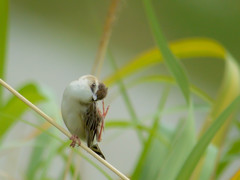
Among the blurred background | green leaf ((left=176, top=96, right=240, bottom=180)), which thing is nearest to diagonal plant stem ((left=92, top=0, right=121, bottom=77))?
green leaf ((left=176, top=96, right=240, bottom=180))

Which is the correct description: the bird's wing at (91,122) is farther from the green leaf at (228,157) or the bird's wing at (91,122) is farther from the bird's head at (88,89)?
the green leaf at (228,157)

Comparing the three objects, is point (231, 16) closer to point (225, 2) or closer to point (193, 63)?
point (225, 2)

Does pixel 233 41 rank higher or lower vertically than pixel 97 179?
higher

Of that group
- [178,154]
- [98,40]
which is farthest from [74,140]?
[98,40]

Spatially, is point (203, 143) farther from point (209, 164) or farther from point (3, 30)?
point (3, 30)

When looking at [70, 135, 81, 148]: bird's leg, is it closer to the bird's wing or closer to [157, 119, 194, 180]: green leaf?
the bird's wing

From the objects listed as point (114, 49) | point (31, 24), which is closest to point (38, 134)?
point (31, 24)
